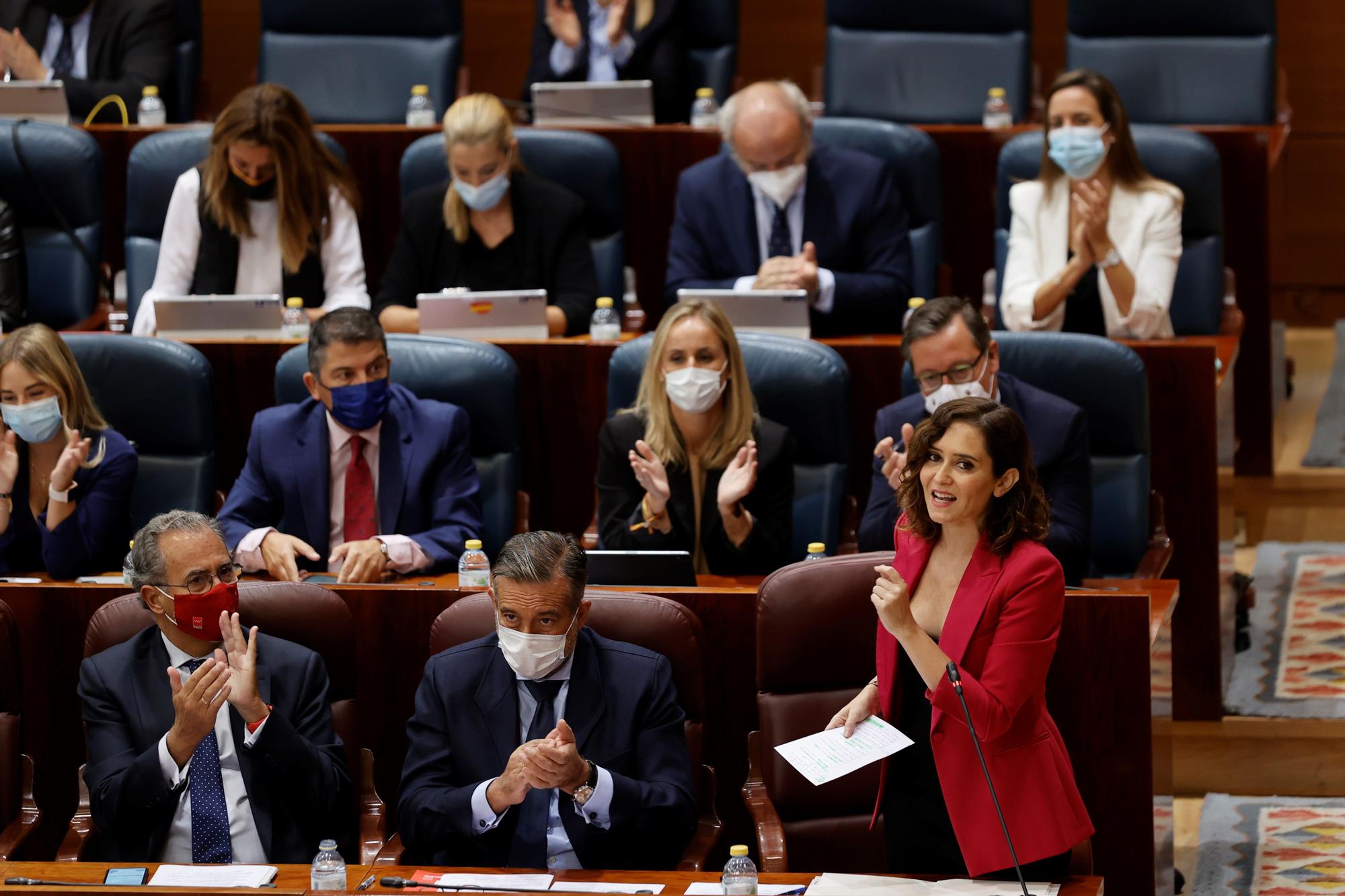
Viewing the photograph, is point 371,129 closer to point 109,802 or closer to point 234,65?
point 234,65

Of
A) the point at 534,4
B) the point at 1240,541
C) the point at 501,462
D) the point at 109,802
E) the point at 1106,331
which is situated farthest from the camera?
the point at 534,4

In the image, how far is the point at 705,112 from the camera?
456 cm

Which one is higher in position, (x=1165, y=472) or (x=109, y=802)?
(x=1165, y=472)

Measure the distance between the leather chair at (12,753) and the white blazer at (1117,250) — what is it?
2.01 metres

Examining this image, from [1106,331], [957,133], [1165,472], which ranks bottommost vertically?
[1165,472]

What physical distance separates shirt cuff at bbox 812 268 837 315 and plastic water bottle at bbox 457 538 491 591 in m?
1.07

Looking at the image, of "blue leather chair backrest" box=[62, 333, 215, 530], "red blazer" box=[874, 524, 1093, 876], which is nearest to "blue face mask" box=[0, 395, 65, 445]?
"blue leather chair backrest" box=[62, 333, 215, 530]

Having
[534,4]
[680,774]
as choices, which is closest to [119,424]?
[680,774]

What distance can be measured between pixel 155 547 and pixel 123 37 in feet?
9.19

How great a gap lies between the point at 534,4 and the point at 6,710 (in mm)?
3715

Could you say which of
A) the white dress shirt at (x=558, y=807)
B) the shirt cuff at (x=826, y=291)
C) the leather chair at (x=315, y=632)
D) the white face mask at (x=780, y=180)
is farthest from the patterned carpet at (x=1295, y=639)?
the leather chair at (x=315, y=632)

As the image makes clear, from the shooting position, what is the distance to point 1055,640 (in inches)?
85.7

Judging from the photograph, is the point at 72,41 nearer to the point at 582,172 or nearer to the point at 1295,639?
the point at 582,172

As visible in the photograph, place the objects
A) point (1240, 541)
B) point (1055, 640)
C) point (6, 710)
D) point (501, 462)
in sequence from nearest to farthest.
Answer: point (1055, 640), point (6, 710), point (501, 462), point (1240, 541)
